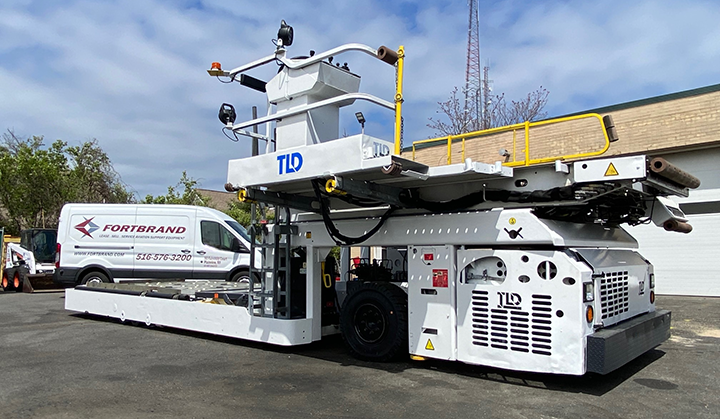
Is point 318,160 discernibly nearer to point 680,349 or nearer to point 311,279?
point 311,279

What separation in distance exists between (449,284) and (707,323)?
641cm

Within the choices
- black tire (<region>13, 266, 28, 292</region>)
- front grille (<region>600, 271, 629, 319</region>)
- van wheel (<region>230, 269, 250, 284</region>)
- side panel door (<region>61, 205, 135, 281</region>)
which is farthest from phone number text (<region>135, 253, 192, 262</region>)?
front grille (<region>600, 271, 629, 319</region>)

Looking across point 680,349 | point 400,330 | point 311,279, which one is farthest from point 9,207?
point 680,349

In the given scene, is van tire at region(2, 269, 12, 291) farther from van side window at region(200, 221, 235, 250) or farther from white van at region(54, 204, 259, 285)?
van side window at region(200, 221, 235, 250)

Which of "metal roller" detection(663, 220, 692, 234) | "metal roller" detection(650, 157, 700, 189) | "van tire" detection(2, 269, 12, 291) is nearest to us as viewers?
"metal roller" detection(650, 157, 700, 189)

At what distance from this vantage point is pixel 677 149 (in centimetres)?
1380

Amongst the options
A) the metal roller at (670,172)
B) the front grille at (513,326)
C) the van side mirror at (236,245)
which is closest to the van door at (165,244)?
the van side mirror at (236,245)

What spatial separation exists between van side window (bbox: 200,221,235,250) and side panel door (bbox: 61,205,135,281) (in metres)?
1.81

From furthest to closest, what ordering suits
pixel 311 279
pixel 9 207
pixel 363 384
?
pixel 9 207 → pixel 311 279 → pixel 363 384

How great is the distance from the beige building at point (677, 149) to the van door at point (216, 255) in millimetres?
4871

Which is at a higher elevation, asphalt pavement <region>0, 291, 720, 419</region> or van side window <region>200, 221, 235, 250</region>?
van side window <region>200, 221, 235, 250</region>

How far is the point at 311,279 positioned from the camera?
7266 millimetres

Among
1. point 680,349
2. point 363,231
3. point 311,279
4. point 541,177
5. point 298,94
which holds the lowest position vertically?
point 680,349

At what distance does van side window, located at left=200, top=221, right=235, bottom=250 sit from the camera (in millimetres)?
13289
